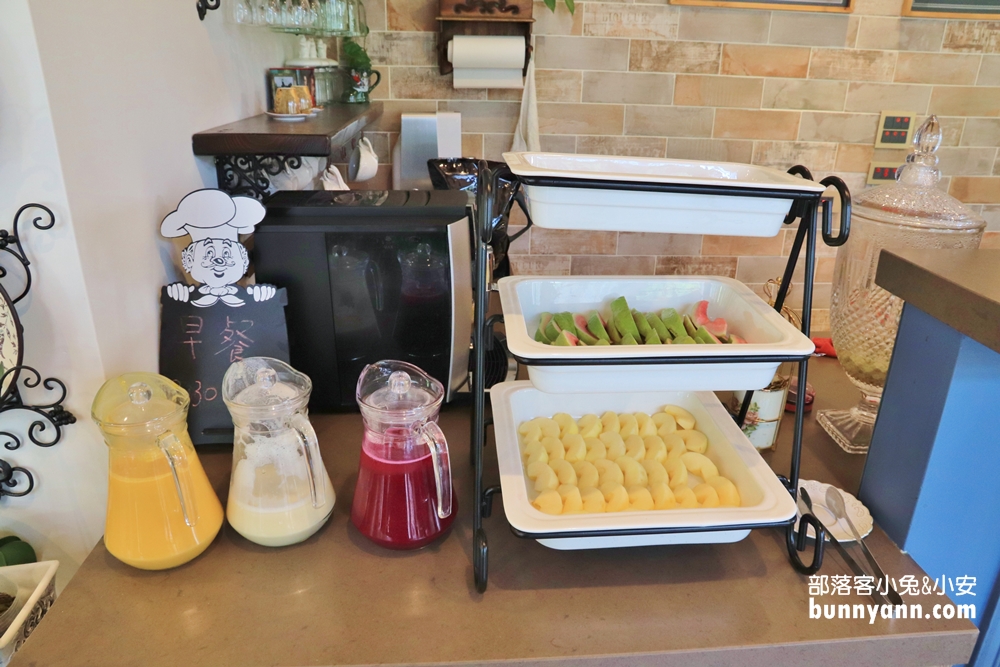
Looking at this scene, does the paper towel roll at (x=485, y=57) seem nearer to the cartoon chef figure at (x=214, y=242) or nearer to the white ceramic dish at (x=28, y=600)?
the cartoon chef figure at (x=214, y=242)

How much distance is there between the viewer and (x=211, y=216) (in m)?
0.91

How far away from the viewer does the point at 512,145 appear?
2215 mm

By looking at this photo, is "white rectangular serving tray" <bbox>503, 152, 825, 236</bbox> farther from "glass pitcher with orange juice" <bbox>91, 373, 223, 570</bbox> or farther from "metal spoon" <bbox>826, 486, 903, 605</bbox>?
"glass pitcher with orange juice" <bbox>91, 373, 223, 570</bbox>

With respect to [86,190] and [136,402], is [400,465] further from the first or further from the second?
[86,190]

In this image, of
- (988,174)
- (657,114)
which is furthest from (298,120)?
(988,174)

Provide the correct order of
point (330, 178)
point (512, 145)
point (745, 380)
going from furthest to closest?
point (512, 145), point (330, 178), point (745, 380)

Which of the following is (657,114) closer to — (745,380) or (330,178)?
(330,178)

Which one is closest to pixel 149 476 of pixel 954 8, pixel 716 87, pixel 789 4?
pixel 716 87

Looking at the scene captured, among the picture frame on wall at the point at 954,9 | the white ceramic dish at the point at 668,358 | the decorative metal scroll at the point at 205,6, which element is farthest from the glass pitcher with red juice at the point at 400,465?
the picture frame on wall at the point at 954,9

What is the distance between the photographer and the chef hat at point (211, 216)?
2.96 ft

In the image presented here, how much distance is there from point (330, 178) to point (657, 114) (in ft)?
3.94

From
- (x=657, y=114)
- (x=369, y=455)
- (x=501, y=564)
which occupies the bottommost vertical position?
(x=501, y=564)

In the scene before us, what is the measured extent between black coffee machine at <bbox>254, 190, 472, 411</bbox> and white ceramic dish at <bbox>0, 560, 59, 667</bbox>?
1.32 ft

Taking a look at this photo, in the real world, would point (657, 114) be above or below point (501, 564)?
above
